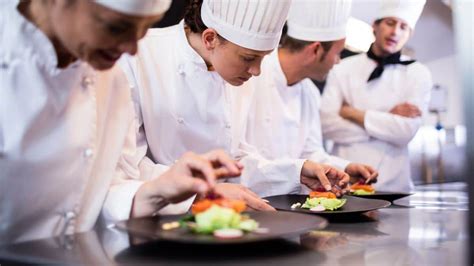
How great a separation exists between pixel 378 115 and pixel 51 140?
1923mm

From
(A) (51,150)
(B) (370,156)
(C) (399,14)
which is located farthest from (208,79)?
(B) (370,156)

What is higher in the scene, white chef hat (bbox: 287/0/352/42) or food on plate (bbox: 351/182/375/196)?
white chef hat (bbox: 287/0/352/42)

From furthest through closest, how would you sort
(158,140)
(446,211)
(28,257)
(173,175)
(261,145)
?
(261,145)
(158,140)
(446,211)
(173,175)
(28,257)

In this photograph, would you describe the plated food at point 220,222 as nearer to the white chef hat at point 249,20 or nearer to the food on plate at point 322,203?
the food on plate at point 322,203

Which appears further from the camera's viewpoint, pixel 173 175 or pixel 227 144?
pixel 227 144

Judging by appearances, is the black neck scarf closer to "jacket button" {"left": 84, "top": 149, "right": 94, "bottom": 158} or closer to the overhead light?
the overhead light

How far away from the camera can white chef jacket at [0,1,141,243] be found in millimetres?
1011

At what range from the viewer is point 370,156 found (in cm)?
278

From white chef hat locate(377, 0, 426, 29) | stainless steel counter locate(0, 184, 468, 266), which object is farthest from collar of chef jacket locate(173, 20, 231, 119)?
white chef hat locate(377, 0, 426, 29)

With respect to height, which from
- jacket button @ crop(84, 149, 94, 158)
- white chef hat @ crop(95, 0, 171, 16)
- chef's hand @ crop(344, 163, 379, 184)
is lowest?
chef's hand @ crop(344, 163, 379, 184)

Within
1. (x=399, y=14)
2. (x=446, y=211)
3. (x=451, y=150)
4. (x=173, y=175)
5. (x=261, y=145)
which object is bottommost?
(x=451, y=150)

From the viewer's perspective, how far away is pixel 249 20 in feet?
5.25

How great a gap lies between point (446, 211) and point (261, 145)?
87 centimetres

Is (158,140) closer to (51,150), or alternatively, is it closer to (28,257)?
(51,150)
